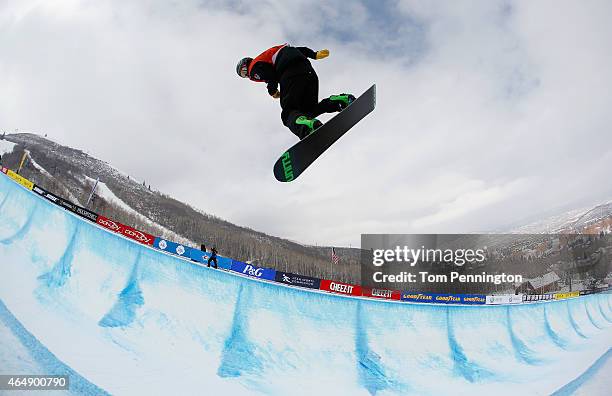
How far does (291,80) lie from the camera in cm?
347

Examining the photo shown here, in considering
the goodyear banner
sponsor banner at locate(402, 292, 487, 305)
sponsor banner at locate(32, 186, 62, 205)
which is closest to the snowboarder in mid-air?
the goodyear banner

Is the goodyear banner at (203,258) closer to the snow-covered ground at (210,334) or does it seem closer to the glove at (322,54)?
the snow-covered ground at (210,334)

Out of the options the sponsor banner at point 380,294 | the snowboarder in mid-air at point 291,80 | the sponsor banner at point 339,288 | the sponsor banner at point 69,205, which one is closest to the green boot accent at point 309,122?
the snowboarder in mid-air at point 291,80

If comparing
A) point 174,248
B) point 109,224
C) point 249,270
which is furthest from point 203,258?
point 109,224

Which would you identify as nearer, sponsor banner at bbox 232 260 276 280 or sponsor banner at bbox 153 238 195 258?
sponsor banner at bbox 153 238 195 258

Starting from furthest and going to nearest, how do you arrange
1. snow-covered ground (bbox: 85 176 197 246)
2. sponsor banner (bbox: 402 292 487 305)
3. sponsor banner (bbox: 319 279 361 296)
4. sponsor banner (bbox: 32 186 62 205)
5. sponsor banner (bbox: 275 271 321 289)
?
snow-covered ground (bbox: 85 176 197 246)
sponsor banner (bbox: 402 292 487 305)
sponsor banner (bbox: 319 279 361 296)
sponsor banner (bbox: 275 271 321 289)
sponsor banner (bbox: 32 186 62 205)

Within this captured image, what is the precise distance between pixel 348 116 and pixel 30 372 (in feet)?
17.0

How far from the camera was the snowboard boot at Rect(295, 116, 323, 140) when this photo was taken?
3.41 metres

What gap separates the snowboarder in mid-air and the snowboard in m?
0.13

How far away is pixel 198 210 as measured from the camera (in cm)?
10456

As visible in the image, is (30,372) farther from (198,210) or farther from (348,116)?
(198,210)

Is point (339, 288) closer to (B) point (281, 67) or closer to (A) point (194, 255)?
(A) point (194, 255)

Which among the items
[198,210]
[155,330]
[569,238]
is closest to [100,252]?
[155,330]

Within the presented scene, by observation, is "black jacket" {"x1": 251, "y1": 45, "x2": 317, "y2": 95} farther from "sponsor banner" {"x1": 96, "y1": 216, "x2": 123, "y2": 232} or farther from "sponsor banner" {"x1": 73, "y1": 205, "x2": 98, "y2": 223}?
"sponsor banner" {"x1": 73, "y1": 205, "x2": 98, "y2": 223}
